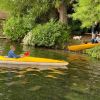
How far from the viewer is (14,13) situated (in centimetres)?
3991

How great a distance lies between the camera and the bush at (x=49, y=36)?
1346 inches

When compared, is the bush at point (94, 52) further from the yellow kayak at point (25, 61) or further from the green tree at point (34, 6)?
the green tree at point (34, 6)

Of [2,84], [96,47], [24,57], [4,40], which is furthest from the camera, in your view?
[4,40]

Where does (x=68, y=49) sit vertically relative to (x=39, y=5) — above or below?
below

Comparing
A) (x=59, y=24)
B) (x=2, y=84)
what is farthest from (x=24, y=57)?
(x=59, y=24)

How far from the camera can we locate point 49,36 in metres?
34.4

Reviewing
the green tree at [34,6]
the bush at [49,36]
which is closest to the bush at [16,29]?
the green tree at [34,6]

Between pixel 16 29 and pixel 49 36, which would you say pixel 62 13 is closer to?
pixel 16 29

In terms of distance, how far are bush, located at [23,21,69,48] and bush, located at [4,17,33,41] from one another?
1.91 m

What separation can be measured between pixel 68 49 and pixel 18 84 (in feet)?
50.2

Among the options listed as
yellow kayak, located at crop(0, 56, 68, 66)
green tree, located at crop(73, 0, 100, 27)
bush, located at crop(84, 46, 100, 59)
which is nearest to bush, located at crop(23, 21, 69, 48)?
green tree, located at crop(73, 0, 100, 27)

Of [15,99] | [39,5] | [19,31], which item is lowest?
[15,99]

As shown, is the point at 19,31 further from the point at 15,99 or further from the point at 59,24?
the point at 15,99

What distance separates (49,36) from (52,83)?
632 inches
